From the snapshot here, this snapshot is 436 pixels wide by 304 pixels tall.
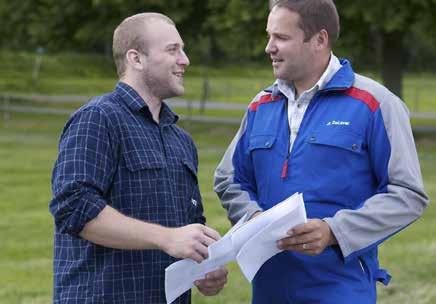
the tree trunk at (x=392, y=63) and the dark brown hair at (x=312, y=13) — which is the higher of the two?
the dark brown hair at (x=312, y=13)

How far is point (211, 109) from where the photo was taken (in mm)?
36406

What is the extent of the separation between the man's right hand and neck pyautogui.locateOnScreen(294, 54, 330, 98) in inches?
29.1

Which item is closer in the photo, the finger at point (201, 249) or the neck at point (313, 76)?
the finger at point (201, 249)

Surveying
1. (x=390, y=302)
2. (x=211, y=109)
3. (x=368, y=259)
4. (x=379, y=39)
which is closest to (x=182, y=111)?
(x=211, y=109)

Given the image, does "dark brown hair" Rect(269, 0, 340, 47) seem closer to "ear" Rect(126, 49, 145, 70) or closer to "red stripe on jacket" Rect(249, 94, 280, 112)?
"red stripe on jacket" Rect(249, 94, 280, 112)

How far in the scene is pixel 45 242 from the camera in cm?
1043

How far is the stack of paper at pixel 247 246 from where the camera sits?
11.1ft

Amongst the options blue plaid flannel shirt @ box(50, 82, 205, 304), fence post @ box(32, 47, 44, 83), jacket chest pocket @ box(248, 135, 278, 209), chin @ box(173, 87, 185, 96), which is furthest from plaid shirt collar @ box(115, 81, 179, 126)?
fence post @ box(32, 47, 44, 83)

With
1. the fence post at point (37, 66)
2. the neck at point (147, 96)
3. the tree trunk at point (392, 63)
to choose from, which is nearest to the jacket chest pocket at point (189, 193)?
the neck at point (147, 96)

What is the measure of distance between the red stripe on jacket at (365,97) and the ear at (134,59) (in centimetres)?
75

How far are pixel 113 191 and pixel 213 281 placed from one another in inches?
21.9

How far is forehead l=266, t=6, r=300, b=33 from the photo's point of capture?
3701 mm

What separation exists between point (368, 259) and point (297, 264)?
267 millimetres

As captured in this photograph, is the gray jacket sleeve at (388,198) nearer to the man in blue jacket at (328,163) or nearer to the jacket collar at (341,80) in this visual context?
the man in blue jacket at (328,163)
